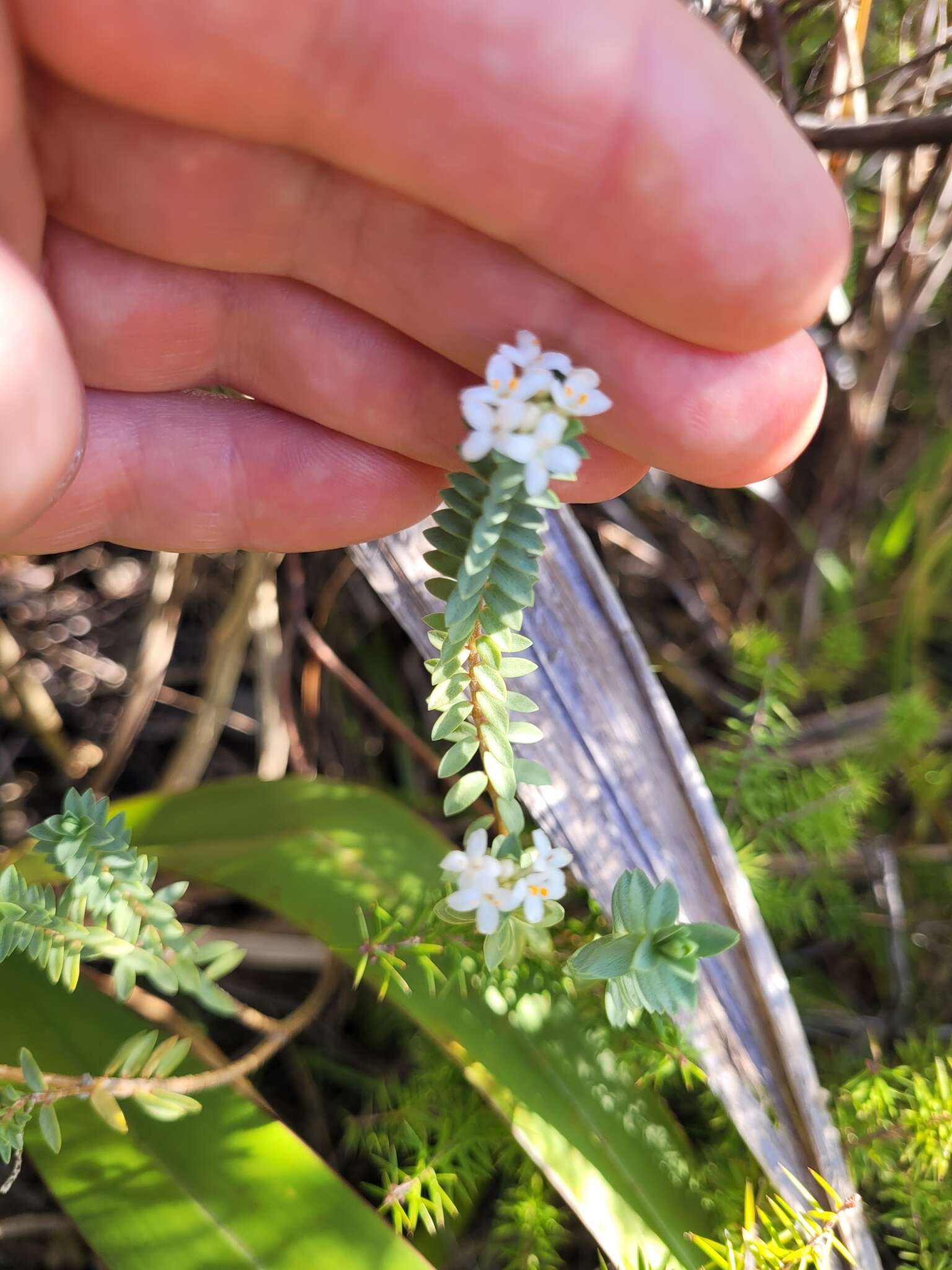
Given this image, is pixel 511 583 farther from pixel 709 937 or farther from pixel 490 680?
pixel 709 937

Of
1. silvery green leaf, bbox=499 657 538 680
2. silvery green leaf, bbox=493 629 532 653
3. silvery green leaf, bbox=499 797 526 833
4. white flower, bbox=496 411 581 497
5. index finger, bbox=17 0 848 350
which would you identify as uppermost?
index finger, bbox=17 0 848 350

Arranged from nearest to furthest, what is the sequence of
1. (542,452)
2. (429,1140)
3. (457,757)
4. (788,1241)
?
(542,452) → (457,757) → (788,1241) → (429,1140)

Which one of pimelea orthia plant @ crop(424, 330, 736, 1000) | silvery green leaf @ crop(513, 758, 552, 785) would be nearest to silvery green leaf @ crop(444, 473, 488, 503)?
pimelea orthia plant @ crop(424, 330, 736, 1000)

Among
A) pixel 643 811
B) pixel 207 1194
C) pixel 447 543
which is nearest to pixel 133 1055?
pixel 207 1194

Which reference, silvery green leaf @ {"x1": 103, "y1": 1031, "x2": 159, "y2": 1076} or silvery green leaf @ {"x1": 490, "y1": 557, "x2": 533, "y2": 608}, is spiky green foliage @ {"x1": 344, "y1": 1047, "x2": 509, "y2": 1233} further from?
silvery green leaf @ {"x1": 490, "y1": 557, "x2": 533, "y2": 608}

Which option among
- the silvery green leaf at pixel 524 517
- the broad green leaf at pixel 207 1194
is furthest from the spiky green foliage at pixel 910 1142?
the silvery green leaf at pixel 524 517

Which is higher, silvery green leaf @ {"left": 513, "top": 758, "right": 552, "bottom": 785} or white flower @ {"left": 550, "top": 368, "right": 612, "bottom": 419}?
white flower @ {"left": 550, "top": 368, "right": 612, "bottom": 419}

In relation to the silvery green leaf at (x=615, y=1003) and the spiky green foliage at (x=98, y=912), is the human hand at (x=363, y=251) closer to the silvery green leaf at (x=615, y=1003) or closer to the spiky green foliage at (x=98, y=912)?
the spiky green foliage at (x=98, y=912)

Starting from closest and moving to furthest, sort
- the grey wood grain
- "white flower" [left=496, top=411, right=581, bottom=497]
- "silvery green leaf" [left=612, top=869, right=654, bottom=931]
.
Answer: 1. "white flower" [left=496, top=411, right=581, bottom=497]
2. "silvery green leaf" [left=612, top=869, right=654, bottom=931]
3. the grey wood grain
